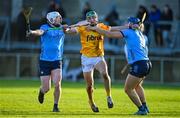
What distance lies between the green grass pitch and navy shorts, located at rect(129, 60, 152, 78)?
1078 mm

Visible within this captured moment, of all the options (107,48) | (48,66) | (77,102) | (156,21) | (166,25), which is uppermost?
(156,21)

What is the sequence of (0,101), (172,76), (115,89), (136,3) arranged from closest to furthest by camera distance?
(0,101) → (115,89) → (172,76) → (136,3)

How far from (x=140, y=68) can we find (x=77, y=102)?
16.5 ft

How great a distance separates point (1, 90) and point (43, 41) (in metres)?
8.59

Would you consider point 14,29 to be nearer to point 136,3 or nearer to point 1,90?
point 136,3

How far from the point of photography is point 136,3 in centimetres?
4484

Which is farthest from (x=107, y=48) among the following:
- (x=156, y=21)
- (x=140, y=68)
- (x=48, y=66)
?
(x=140, y=68)

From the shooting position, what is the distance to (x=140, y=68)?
21906 mm

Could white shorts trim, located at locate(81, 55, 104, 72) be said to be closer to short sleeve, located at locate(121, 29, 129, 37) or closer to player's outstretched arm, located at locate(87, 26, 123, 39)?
player's outstretched arm, located at locate(87, 26, 123, 39)

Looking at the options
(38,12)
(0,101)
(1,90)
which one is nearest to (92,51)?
(0,101)

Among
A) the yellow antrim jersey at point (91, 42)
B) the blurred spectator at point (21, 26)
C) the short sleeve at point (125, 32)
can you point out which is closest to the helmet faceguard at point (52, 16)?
the yellow antrim jersey at point (91, 42)

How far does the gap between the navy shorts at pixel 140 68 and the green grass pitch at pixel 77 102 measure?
108cm

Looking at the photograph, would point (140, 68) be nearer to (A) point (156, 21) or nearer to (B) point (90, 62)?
(B) point (90, 62)

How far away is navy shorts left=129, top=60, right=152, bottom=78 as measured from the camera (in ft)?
71.8
